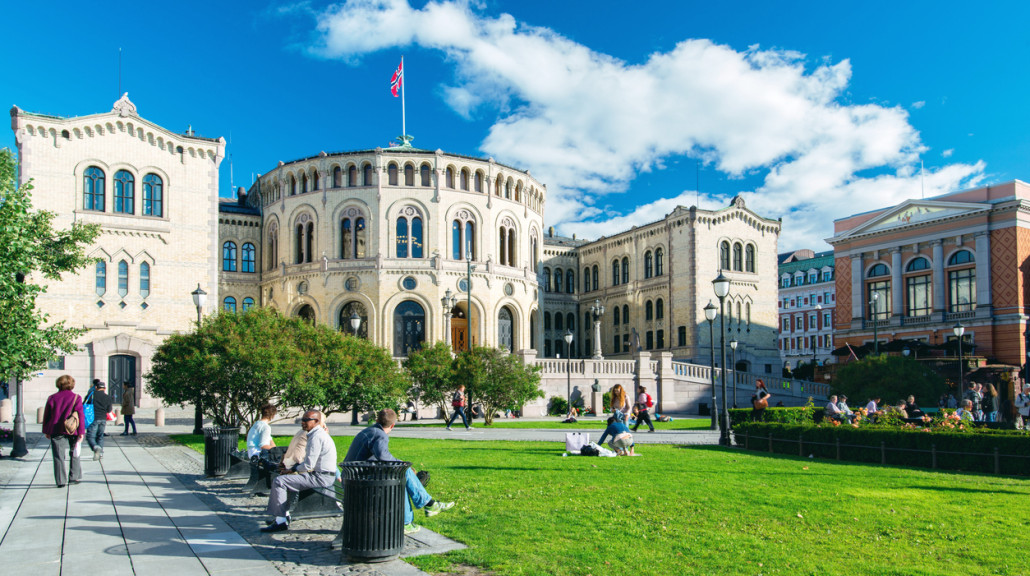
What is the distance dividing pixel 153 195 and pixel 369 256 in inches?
513

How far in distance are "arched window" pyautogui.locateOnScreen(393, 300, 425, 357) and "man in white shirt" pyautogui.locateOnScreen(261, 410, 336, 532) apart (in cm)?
3933

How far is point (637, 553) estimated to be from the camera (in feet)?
25.9

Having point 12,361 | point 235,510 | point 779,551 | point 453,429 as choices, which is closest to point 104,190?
point 453,429

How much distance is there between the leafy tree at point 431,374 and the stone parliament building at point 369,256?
9.18 meters

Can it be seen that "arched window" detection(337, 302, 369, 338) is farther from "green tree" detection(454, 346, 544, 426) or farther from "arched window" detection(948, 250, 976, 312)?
"arched window" detection(948, 250, 976, 312)

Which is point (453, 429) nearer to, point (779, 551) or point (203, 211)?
point (779, 551)

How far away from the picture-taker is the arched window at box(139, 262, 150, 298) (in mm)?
41375

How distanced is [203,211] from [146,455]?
92.6 feet

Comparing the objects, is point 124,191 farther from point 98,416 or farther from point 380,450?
point 380,450

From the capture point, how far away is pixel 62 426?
13.0 m

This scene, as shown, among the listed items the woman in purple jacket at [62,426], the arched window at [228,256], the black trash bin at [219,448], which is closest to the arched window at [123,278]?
the arched window at [228,256]

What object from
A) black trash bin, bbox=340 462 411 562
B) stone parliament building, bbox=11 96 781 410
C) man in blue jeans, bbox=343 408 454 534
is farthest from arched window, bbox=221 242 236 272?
black trash bin, bbox=340 462 411 562

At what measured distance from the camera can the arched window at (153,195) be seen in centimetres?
4253

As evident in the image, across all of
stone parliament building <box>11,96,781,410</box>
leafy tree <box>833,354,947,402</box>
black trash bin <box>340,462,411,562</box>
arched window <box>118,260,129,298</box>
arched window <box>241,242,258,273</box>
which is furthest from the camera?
arched window <box>241,242,258,273</box>
